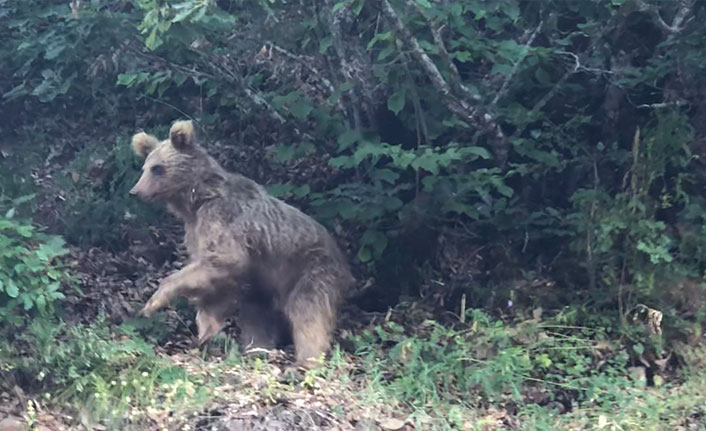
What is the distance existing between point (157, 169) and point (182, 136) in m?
0.33

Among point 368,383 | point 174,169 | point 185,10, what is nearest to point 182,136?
point 174,169

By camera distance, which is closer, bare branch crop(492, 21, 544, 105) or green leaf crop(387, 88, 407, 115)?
green leaf crop(387, 88, 407, 115)

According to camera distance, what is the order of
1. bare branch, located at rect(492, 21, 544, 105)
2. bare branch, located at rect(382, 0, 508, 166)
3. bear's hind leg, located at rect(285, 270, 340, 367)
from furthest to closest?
1. bare branch, located at rect(492, 21, 544, 105)
2. bare branch, located at rect(382, 0, 508, 166)
3. bear's hind leg, located at rect(285, 270, 340, 367)

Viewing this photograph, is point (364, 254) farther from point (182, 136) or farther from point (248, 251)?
point (182, 136)

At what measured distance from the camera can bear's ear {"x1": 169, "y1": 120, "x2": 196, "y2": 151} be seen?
327 inches

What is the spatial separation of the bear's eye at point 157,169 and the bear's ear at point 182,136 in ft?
Result: 0.72

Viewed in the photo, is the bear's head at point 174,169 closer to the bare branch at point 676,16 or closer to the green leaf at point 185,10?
the green leaf at point 185,10

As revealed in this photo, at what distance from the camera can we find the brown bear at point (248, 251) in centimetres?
811

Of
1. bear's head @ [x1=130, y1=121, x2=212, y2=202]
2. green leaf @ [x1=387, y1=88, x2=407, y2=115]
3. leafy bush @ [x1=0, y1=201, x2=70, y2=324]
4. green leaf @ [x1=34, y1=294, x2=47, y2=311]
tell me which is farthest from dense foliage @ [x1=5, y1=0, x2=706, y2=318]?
green leaf @ [x1=34, y1=294, x2=47, y2=311]

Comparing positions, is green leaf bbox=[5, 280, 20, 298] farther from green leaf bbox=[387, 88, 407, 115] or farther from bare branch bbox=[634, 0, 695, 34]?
bare branch bbox=[634, 0, 695, 34]

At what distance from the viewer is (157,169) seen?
834 centimetres

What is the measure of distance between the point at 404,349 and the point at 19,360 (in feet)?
9.02

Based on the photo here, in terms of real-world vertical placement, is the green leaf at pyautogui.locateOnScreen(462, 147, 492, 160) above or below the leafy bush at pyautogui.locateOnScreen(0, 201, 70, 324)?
above

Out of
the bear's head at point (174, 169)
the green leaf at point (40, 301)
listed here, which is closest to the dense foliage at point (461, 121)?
the bear's head at point (174, 169)
